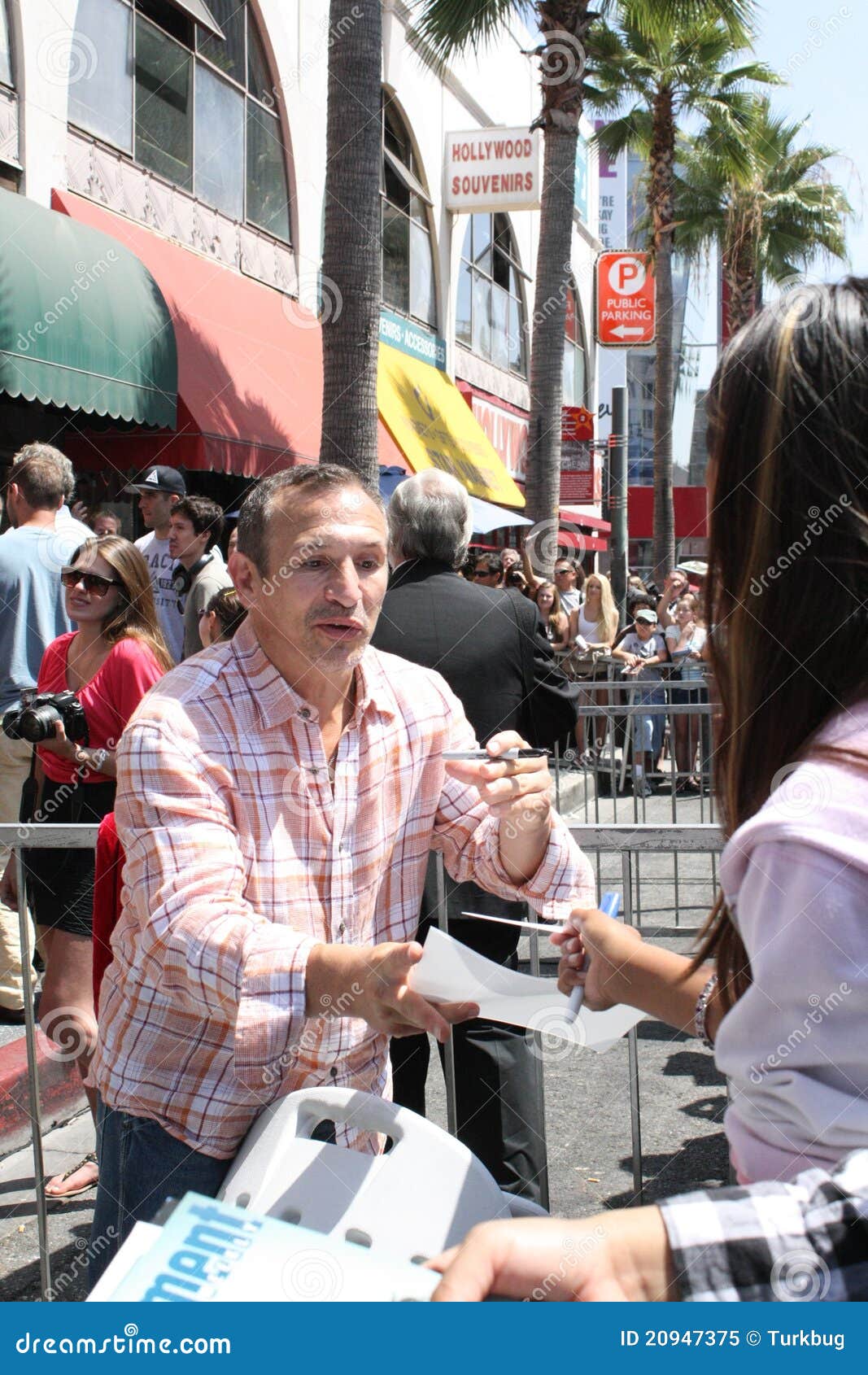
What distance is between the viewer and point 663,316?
2584cm

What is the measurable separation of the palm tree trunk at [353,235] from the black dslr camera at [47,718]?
427 centimetres

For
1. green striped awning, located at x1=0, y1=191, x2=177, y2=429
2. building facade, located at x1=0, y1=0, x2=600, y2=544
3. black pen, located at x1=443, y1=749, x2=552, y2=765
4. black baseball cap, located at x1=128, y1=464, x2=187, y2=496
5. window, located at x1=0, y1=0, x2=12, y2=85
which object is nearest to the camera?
black pen, located at x1=443, y1=749, x2=552, y2=765

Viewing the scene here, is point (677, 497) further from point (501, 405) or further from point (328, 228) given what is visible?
point (328, 228)

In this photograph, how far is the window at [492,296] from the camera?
24.3m

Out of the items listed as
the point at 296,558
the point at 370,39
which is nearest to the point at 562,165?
the point at 370,39

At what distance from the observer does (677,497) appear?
1935 inches

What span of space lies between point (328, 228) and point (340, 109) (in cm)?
76

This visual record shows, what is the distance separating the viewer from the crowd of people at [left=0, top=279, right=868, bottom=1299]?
113 cm

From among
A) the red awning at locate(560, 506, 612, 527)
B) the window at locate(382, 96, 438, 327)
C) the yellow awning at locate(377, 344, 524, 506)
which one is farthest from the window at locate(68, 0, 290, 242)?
the red awning at locate(560, 506, 612, 527)

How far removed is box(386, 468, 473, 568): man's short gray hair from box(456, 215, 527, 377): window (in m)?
20.4

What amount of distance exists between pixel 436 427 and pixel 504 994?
60.8ft

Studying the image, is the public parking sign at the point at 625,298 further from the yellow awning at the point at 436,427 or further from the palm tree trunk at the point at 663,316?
the yellow awning at the point at 436,427

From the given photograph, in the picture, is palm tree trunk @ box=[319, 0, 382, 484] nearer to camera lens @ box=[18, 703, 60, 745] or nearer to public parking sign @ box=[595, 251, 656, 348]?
camera lens @ box=[18, 703, 60, 745]

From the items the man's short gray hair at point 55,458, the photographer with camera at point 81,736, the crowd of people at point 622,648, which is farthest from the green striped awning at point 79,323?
the photographer with camera at point 81,736
